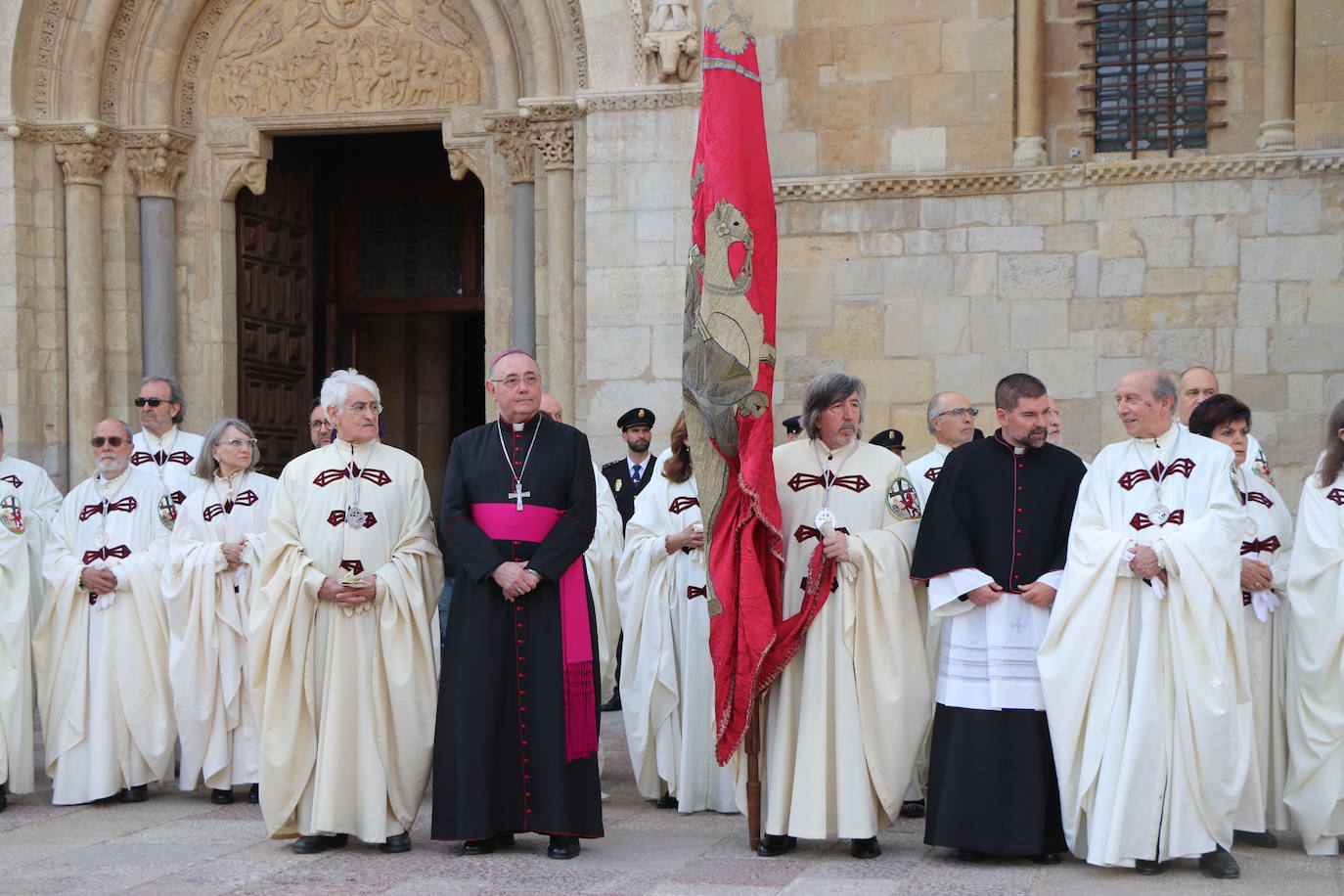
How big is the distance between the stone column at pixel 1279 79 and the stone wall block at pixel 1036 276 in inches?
60.1

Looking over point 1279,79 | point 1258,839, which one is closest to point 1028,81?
point 1279,79

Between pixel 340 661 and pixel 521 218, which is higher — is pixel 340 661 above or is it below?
below

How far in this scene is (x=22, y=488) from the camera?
8.23 metres

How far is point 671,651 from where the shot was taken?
7.48 meters

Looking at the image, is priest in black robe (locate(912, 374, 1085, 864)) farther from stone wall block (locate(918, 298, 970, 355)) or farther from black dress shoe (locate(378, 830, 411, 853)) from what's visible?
stone wall block (locate(918, 298, 970, 355))

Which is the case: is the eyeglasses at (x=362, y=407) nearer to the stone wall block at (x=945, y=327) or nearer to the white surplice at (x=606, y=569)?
the white surplice at (x=606, y=569)

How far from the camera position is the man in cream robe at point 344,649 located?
20.8ft

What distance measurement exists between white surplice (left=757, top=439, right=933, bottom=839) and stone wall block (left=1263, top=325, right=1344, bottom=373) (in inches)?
210

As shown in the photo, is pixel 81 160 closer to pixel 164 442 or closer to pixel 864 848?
pixel 164 442

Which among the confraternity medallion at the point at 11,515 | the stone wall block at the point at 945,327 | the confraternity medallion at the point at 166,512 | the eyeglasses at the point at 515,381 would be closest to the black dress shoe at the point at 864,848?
the eyeglasses at the point at 515,381

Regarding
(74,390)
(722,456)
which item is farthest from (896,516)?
(74,390)

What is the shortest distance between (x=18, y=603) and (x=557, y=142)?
559 centimetres

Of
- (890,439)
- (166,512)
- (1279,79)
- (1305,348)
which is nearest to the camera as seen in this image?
(166,512)

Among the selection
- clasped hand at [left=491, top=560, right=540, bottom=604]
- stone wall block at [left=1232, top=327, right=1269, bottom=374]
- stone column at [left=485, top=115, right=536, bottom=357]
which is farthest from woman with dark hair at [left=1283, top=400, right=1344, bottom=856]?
stone column at [left=485, top=115, right=536, bottom=357]
